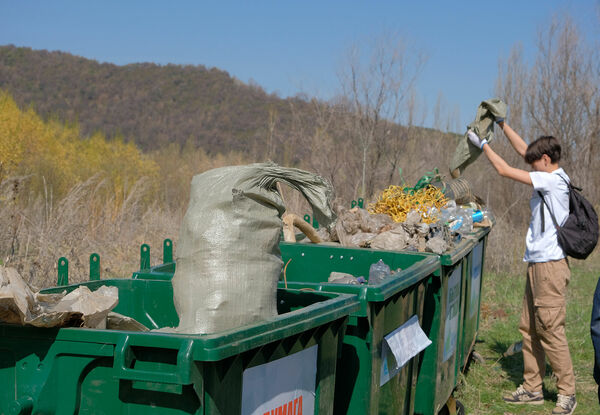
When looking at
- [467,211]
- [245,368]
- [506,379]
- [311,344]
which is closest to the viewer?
[245,368]

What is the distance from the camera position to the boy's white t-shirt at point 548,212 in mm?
4906

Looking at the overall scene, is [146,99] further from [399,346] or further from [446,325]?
[399,346]

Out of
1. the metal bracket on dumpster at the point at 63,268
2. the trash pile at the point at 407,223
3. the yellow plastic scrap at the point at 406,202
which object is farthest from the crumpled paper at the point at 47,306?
the yellow plastic scrap at the point at 406,202

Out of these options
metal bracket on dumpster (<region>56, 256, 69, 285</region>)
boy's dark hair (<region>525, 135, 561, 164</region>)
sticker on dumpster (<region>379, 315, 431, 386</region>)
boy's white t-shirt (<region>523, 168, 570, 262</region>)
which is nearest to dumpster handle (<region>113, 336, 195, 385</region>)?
sticker on dumpster (<region>379, 315, 431, 386</region>)

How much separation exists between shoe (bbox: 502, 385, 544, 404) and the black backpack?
51.6 inches

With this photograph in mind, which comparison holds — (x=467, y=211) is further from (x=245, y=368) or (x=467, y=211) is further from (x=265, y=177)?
(x=245, y=368)

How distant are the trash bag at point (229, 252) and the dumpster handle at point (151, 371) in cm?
47

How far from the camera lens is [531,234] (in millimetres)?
5121

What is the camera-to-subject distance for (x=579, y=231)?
4891 mm

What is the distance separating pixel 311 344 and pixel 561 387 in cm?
355

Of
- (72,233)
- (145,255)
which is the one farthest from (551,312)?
(72,233)

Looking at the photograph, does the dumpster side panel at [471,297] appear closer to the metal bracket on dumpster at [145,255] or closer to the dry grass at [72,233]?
the metal bracket on dumpster at [145,255]

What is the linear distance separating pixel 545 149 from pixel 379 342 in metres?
2.78

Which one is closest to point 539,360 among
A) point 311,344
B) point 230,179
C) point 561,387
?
point 561,387
